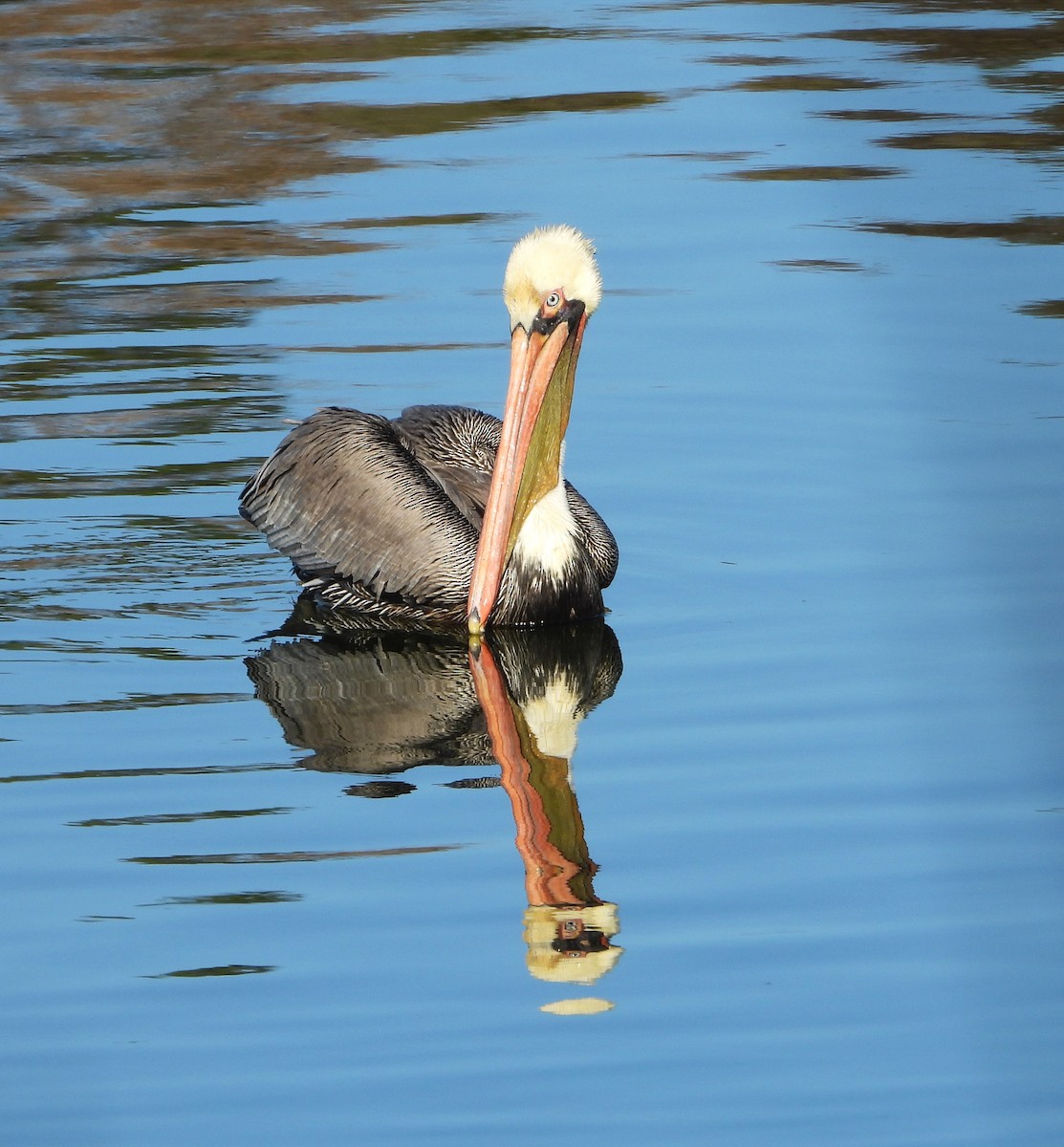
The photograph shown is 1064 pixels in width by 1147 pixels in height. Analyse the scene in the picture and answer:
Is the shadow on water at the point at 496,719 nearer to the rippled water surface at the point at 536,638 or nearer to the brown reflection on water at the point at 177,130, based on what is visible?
the rippled water surface at the point at 536,638

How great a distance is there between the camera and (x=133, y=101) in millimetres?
14344

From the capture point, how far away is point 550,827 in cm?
557

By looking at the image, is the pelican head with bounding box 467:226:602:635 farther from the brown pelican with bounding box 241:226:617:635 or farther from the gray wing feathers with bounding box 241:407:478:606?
the gray wing feathers with bounding box 241:407:478:606

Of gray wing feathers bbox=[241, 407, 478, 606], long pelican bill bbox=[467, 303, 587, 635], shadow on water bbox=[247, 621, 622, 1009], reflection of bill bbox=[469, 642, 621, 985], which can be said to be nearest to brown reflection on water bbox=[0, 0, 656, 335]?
gray wing feathers bbox=[241, 407, 478, 606]

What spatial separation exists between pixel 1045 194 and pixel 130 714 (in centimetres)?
660

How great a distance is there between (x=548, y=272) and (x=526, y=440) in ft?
1.66

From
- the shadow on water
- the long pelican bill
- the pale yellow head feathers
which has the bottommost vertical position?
the shadow on water

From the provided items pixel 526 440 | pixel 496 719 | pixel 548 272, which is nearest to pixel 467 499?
pixel 526 440

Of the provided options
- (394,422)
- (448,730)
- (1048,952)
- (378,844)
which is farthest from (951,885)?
(394,422)

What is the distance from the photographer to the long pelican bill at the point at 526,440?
731cm

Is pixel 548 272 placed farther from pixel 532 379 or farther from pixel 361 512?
pixel 361 512

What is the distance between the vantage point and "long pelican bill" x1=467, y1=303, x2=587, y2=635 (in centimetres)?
731

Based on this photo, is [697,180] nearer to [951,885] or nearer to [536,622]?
[536,622]

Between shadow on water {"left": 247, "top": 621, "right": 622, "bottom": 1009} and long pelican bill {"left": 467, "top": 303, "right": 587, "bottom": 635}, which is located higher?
long pelican bill {"left": 467, "top": 303, "right": 587, "bottom": 635}
